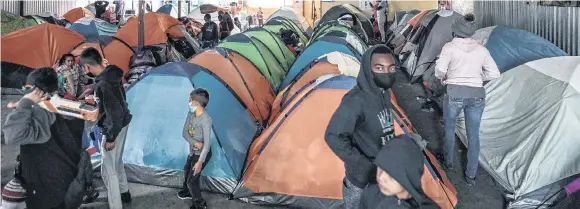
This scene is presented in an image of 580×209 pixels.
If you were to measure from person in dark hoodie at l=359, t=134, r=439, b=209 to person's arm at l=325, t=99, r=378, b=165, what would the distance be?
0.25m

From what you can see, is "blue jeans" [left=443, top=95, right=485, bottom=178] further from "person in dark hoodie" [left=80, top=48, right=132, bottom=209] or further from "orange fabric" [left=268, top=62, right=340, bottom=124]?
"person in dark hoodie" [left=80, top=48, right=132, bottom=209]

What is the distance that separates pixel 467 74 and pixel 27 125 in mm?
3478

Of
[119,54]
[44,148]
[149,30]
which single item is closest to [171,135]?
[44,148]

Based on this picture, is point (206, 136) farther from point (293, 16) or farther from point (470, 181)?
point (293, 16)

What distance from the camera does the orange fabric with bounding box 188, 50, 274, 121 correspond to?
5559 mm

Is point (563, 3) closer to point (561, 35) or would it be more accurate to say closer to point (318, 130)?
point (561, 35)

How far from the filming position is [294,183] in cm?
414

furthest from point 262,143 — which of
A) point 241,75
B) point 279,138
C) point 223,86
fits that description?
point 241,75

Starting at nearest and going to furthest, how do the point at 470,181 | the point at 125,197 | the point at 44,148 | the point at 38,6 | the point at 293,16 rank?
the point at 44,148 < the point at 125,197 < the point at 470,181 < the point at 38,6 < the point at 293,16

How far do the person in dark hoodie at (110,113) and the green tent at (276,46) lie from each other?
4.88 metres

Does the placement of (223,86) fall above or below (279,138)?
above

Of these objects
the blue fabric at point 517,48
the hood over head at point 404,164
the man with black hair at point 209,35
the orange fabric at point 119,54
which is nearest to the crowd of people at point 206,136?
the hood over head at point 404,164

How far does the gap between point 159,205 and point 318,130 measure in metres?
1.52

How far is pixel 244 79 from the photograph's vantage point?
6062 mm
